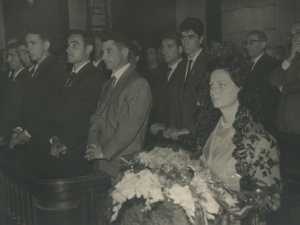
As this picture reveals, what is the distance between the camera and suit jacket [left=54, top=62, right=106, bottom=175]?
403 centimetres

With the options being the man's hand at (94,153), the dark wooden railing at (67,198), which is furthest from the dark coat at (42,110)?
the dark wooden railing at (67,198)

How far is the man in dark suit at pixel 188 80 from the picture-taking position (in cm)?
404

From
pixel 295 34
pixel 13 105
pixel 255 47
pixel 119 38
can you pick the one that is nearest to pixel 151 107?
pixel 119 38

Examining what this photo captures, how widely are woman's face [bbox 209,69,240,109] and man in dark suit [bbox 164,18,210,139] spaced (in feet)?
4.81

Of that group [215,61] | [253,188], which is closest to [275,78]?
[215,61]

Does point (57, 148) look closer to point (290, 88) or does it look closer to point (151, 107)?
point (151, 107)

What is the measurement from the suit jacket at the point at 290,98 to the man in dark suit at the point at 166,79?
3.41 feet

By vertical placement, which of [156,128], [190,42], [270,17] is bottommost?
[156,128]

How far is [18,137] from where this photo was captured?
4.63 metres

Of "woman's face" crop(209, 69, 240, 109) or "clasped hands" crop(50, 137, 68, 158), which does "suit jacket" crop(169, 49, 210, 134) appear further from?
"woman's face" crop(209, 69, 240, 109)

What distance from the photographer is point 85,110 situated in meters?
4.09

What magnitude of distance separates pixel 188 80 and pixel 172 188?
2.51 m

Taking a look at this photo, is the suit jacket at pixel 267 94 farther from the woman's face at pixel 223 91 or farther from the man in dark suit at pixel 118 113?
the woman's face at pixel 223 91

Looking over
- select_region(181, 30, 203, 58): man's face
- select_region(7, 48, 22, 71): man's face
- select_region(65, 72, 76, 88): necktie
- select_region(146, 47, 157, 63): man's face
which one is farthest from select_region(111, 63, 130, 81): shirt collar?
select_region(146, 47, 157, 63): man's face
